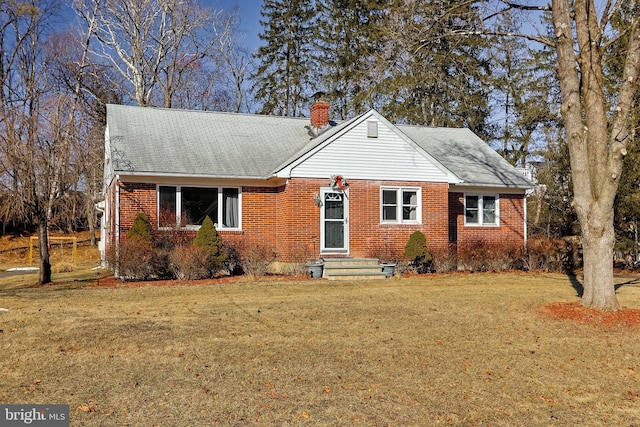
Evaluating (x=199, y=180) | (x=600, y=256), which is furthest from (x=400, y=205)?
(x=600, y=256)

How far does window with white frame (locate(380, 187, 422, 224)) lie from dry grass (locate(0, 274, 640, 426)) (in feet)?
22.3

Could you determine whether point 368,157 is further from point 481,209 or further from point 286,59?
point 286,59

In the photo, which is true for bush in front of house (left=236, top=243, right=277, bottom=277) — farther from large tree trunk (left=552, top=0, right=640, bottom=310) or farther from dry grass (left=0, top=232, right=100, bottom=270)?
dry grass (left=0, top=232, right=100, bottom=270)

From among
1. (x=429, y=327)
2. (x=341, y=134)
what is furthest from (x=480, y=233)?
(x=429, y=327)

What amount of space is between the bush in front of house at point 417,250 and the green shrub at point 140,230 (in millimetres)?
7778

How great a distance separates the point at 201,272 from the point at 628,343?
10.8 metres

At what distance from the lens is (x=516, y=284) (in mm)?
15352

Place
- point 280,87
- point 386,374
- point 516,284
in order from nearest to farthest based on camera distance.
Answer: point 386,374 < point 516,284 < point 280,87

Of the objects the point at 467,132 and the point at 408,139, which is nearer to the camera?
the point at 408,139

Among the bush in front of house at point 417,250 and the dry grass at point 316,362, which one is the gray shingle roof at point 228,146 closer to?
the bush in front of house at point 417,250

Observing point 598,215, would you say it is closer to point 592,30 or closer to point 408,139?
point 592,30

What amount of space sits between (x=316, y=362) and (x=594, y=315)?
5634 millimetres

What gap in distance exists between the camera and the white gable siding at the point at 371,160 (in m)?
17.9

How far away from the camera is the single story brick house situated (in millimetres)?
17281
